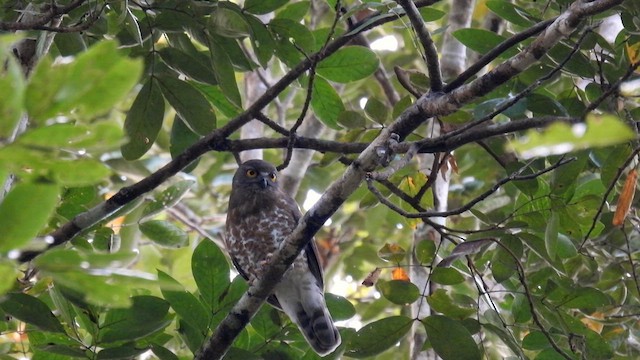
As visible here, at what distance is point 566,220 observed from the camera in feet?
11.0

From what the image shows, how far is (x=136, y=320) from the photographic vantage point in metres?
2.86

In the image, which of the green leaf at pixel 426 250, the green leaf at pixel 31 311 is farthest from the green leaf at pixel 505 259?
the green leaf at pixel 31 311

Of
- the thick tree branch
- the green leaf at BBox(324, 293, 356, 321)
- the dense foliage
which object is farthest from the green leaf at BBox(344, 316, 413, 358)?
the thick tree branch

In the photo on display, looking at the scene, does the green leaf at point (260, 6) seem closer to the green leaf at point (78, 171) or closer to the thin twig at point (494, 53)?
the thin twig at point (494, 53)

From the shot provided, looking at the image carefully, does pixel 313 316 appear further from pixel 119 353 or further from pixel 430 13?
pixel 430 13

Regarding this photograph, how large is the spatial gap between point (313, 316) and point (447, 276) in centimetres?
148

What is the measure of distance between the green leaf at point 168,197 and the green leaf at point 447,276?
1.19 metres

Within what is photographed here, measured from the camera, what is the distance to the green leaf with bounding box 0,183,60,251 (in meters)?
0.97

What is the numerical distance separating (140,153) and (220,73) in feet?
1.78

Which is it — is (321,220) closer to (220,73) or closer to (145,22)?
(220,73)

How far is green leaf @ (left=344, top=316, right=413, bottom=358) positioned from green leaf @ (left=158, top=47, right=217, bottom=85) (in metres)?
1.22

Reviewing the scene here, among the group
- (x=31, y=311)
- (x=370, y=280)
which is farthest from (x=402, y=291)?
(x=31, y=311)

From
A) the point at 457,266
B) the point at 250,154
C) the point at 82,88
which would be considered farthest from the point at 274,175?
the point at 82,88

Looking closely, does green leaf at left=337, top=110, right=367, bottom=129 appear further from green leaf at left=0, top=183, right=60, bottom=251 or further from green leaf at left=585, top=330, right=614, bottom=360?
green leaf at left=0, top=183, right=60, bottom=251
